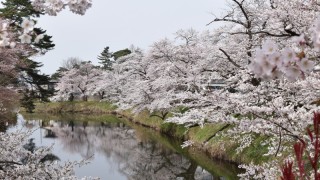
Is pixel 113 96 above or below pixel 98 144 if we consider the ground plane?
above

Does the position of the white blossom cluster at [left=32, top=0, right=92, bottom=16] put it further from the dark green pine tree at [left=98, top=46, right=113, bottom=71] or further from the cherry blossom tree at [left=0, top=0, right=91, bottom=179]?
the dark green pine tree at [left=98, top=46, right=113, bottom=71]

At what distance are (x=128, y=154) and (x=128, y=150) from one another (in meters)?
0.97

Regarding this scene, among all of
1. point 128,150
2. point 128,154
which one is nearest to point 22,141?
point 128,154

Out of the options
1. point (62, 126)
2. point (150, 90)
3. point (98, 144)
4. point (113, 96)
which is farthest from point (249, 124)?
point (113, 96)

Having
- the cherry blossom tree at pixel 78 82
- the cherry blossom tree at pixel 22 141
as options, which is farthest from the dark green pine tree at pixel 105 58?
the cherry blossom tree at pixel 22 141

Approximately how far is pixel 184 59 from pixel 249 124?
18560mm

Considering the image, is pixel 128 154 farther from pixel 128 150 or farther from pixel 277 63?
pixel 277 63

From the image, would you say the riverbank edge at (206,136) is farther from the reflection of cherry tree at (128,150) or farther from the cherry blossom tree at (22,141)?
the cherry blossom tree at (22,141)

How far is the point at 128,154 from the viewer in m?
20.4

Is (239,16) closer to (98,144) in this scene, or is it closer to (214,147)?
(214,147)

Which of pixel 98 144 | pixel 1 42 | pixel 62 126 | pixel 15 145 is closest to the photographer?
pixel 1 42

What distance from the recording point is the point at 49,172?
6875 mm

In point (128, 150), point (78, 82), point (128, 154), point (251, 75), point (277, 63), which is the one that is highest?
point (78, 82)

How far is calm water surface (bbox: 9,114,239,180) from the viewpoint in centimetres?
1536
